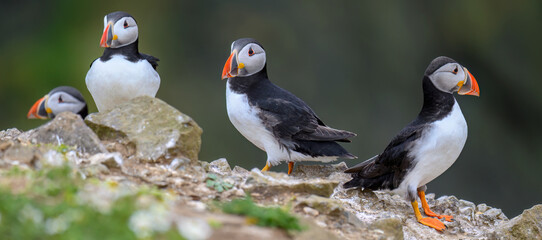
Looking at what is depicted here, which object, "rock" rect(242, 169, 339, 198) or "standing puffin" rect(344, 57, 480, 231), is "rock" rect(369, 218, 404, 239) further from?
"standing puffin" rect(344, 57, 480, 231)

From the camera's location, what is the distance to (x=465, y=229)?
19.1 ft

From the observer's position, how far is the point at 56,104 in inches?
194

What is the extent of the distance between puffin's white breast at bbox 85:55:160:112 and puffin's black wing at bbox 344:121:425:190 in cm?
192

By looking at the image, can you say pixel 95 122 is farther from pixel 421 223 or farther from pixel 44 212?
pixel 421 223

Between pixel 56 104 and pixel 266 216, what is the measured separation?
2112 mm

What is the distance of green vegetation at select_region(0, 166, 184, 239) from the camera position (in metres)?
2.90

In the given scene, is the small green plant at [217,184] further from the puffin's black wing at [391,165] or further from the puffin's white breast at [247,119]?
the puffin's black wing at [391,165]

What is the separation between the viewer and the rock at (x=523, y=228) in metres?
5.44

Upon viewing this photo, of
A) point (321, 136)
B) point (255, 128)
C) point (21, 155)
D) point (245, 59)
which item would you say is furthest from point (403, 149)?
point (21, 155)

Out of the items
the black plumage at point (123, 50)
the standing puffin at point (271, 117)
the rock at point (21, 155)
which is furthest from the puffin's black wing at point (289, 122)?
the rock at point (21, 155)

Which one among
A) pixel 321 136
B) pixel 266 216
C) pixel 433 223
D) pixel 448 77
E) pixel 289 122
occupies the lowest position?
pixel 433 223

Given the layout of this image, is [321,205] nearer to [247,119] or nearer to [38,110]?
[247,119]

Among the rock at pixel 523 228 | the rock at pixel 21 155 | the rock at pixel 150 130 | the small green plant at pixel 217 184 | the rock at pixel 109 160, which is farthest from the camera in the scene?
the rock at pixel 523 228

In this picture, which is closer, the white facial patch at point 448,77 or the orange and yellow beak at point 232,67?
the white facial patch at point 448,77
